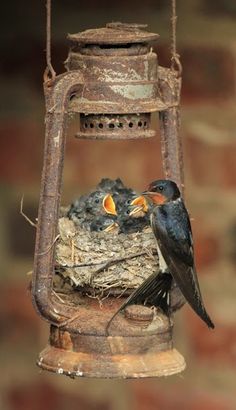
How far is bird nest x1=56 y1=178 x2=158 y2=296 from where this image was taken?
326 centimetres

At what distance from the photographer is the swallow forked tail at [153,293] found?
3.23 metres

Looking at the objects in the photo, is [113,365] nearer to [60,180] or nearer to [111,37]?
[60,180]

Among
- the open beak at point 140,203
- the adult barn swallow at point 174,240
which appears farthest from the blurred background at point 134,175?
the adult barn swallow at point 174,240

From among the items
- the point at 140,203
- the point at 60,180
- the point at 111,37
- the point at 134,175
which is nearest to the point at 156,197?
the point at 140,203

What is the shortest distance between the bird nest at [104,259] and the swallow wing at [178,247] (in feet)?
0.19

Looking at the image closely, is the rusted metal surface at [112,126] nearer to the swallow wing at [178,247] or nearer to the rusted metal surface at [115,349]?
the swallow wing at [178,247]

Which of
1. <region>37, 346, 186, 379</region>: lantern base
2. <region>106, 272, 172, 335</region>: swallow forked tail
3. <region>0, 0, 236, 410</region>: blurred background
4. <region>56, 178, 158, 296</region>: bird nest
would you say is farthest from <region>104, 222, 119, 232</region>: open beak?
<region>0, 0, 236, 410</region>: blurred background

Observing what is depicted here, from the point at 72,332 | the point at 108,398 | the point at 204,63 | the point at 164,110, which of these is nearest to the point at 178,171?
the point at 164,110

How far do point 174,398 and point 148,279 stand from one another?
1.47 m

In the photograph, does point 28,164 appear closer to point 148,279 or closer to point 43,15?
point 43,15

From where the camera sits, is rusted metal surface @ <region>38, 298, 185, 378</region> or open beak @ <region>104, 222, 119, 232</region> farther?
open beak @ <region>104, 222, 119, 232</region>

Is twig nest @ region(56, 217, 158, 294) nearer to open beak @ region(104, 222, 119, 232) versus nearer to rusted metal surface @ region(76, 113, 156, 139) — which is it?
open beak @ region(104, 222, 119, 232)

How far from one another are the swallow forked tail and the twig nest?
0.03m

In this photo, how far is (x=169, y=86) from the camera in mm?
3312
